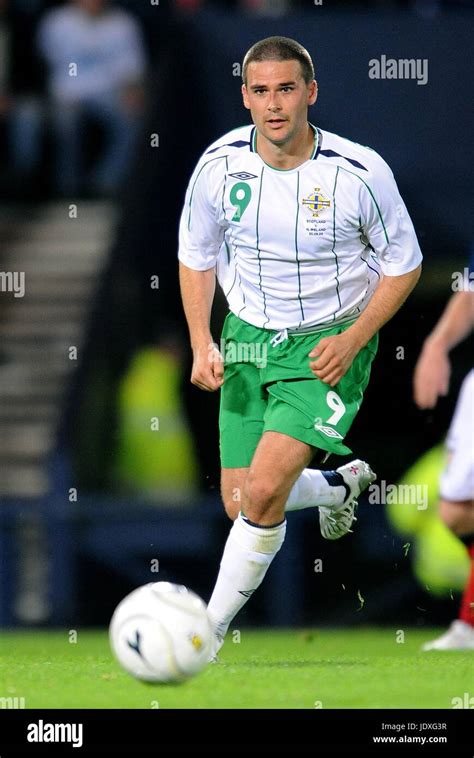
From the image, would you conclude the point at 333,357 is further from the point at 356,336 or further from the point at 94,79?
the point at 94,79

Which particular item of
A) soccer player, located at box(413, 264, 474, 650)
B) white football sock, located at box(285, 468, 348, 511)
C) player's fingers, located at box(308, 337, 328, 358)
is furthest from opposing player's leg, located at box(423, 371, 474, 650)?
player's fingers, located at box(308, 337, 328, 358)

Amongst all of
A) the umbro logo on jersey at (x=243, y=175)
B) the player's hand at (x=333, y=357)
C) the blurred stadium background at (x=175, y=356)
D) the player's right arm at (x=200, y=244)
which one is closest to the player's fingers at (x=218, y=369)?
the player's right arm at (x=200, y=244)

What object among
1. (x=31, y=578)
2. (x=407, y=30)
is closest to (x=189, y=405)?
(x=31, y=578)

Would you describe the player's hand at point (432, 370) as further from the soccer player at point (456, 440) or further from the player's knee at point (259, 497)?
the player's knee at point (259, 497)

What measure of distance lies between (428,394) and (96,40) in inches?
197

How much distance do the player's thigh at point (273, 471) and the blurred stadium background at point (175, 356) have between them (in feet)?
8.56

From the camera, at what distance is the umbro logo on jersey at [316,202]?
21.8 ft

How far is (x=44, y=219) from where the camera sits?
1320cm

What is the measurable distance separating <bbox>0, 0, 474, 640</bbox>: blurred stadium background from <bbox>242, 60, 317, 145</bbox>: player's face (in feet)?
6.25

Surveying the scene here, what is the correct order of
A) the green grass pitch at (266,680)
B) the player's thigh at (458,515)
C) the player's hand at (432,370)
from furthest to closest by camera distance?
the player's thigh at (458,515) < the player's hand at (432,370) < the green grass pitch at (266,680)

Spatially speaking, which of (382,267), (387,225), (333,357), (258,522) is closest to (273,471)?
(258,522)

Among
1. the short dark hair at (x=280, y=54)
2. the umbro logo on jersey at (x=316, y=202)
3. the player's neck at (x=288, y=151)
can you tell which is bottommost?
the umbro logo on jersey at (x=316, y=202)

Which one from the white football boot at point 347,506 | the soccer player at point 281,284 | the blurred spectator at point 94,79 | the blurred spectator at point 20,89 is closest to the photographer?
the soccer player at point 281,284

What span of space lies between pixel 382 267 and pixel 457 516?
6.75 feet
